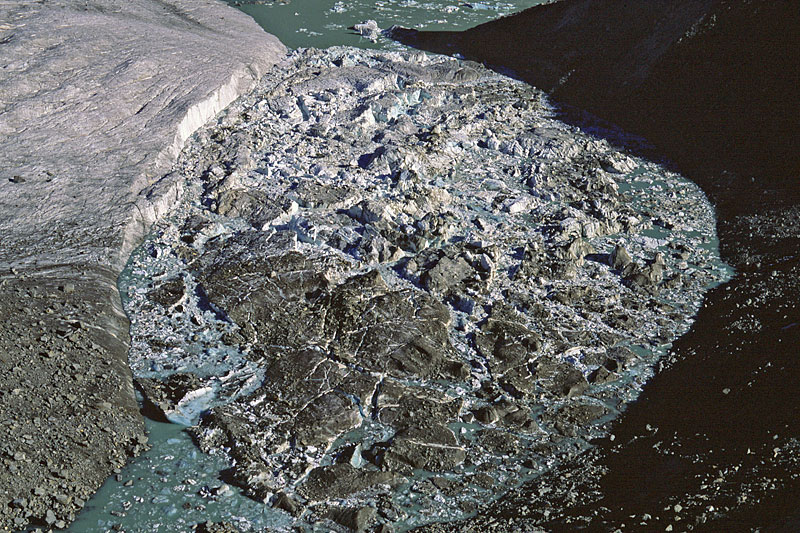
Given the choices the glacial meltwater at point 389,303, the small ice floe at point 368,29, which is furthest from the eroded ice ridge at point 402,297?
the small ice floe at point 368,29

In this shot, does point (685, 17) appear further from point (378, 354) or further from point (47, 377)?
point (47, 377)

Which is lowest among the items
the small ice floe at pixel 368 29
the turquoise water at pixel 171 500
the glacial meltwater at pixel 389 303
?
the turquoise water at pixel 171 500

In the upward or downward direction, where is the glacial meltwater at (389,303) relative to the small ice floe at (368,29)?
downward

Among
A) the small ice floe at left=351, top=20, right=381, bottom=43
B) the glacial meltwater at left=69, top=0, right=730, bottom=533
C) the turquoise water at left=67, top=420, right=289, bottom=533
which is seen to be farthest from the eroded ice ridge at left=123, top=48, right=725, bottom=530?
the small ice floe at left=351, top=20, right=381, bottom=43

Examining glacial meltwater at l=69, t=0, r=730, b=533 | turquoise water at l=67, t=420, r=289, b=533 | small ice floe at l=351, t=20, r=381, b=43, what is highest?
small ice floe at l=351, t=20, r=381, b=43

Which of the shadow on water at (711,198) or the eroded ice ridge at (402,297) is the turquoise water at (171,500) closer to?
the eroded ice ridge at (402,297)

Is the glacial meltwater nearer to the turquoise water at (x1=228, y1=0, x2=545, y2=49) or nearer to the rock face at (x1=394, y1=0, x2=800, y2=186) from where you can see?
the rock face at (x1=394, y1=0, x2=800, y2=186)

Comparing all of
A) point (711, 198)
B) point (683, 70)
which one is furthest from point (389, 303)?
point (683, 70)
